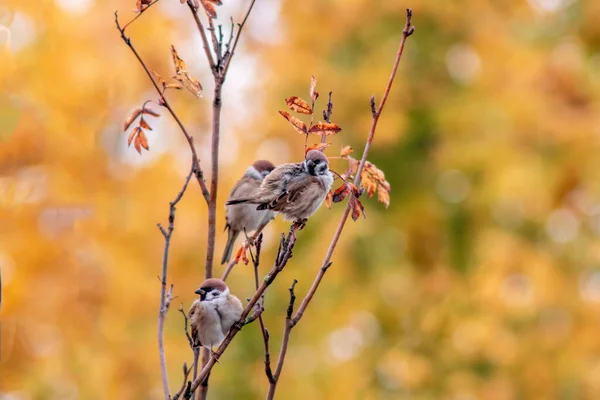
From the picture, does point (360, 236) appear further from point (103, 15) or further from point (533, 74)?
point (103, 15)

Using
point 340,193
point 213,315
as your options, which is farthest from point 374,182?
point 213,315

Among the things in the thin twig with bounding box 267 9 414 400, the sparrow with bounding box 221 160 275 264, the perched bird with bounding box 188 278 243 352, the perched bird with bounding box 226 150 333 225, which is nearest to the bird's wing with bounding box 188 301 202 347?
the perched bird with bounding box 188 278 243 352

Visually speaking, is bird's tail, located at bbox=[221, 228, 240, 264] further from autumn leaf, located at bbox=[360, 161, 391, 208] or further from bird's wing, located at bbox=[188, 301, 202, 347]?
autumn leaf, located at bbox=[360, 161, 391, 208]

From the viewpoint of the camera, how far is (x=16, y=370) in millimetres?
4180

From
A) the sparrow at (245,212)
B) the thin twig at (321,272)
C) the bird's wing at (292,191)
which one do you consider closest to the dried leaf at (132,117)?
the bird's wing at (292,191)

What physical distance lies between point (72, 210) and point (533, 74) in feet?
9.02

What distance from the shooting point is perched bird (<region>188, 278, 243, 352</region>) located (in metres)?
1.98

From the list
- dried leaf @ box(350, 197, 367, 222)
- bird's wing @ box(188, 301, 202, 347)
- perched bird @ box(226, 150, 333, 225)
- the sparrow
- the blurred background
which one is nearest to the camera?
dried leaf @ box(350, 197, 367, 222)

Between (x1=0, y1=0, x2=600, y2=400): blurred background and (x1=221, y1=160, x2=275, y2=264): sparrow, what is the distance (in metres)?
1.31

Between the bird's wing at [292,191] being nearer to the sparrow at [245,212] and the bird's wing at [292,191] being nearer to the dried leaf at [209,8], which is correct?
the dried leaf at [209,8]

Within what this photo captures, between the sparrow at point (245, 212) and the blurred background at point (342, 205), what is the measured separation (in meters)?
1.31

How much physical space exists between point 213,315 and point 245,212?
88cm

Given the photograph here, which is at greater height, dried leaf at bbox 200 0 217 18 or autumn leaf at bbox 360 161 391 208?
dried leaf at bbox 200 0 217 18

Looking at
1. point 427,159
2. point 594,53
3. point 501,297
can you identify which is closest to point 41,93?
point 427,159
